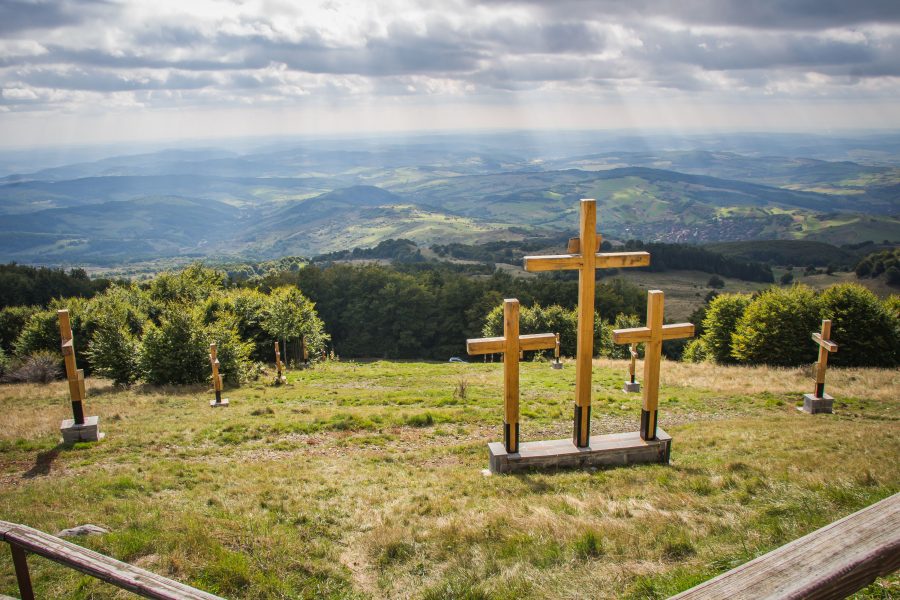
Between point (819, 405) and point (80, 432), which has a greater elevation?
point (80, 432)

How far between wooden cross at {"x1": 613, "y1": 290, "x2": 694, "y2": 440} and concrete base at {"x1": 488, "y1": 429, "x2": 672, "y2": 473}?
33cm

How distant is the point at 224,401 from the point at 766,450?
18.8 m

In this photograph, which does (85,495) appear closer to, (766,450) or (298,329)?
(766,450)

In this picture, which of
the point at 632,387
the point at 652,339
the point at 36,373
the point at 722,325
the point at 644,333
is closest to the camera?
the point at 644,333

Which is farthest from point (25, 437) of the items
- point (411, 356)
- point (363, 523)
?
point (411, 356)

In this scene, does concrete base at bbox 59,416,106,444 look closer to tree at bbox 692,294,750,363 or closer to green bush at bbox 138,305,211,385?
green bush at bbox 138,305,211,385

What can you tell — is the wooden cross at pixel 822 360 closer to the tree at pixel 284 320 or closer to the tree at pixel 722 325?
the tree at pixel 722 325

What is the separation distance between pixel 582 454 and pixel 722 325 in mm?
39134

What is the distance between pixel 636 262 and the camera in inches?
451

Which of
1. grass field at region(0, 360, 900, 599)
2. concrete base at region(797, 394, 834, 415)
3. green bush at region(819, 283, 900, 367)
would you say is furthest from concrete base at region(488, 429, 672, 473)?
green bush at region(819, 283, 900, 367)

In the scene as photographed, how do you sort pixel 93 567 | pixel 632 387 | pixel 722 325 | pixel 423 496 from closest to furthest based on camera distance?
pixel 93 567
pixel 423 496
pixel 632 387
pixel 722 325

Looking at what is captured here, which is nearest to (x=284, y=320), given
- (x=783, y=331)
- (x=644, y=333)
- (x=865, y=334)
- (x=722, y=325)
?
(x=644, y=333)

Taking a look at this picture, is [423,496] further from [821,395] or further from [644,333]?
[821,395]

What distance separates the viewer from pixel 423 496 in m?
10.1
